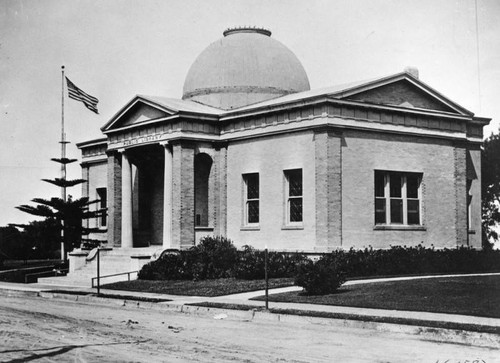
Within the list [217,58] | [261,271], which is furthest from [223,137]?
[261,271]

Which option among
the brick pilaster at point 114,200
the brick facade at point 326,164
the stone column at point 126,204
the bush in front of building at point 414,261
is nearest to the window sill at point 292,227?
the brick facade at point 326,164

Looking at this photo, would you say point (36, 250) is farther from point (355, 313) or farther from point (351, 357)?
point (351, 357)

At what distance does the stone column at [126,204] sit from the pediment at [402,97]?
1270 cm

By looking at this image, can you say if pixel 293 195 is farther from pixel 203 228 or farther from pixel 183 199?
pixel 183 199

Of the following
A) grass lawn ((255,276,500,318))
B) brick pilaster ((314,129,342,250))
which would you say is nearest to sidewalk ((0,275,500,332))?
grass lawn ((255,276,500,318))

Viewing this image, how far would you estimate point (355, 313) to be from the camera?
674 inches

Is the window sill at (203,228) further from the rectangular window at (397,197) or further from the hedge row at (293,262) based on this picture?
the rectangular window at (397,197)

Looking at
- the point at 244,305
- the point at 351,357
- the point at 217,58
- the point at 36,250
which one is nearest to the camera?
the point at 351,357

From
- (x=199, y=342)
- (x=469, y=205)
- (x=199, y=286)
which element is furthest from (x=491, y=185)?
(x=199, y=342)

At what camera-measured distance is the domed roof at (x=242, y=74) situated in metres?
38.4

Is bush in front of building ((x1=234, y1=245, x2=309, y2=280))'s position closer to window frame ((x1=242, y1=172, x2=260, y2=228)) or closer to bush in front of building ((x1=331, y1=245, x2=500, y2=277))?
bush in front of building ((x1=331, y1=245, x2=500, y2=277))

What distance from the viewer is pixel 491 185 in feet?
151

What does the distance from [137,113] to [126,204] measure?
14.8 feet

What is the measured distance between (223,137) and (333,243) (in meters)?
8.34
